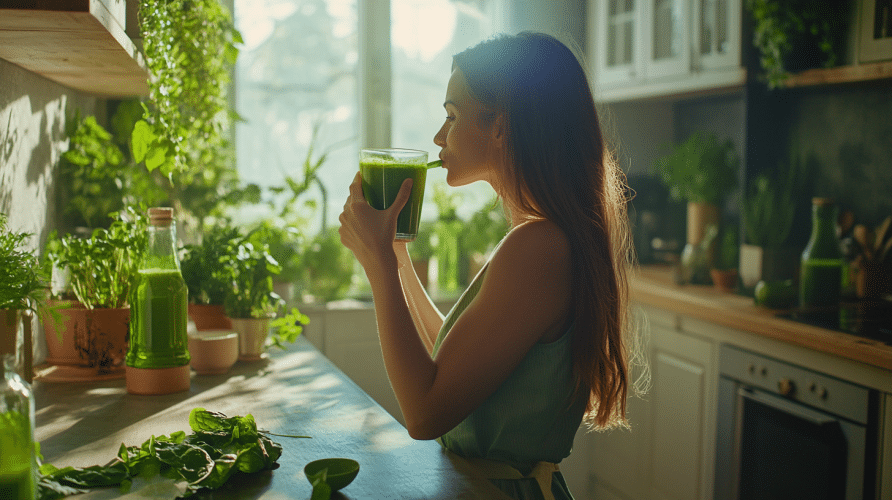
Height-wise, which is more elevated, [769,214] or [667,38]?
[667,38]

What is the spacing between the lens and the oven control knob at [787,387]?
6.45 feet

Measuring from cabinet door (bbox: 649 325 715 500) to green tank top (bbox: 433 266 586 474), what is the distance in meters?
1.47

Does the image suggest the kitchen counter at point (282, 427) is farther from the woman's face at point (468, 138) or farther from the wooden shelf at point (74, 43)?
the wooden shelf at point (74, 43)

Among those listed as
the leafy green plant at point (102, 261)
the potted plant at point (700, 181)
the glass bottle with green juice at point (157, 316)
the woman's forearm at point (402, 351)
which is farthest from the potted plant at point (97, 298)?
the potted plant at point (700, 181)

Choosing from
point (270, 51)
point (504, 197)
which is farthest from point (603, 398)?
point (270, 51)

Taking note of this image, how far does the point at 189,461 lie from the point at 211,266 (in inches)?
32.6

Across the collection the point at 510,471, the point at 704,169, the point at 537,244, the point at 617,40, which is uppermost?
the point at 617,40

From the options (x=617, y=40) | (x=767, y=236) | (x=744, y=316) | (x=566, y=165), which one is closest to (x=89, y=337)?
(x=566, y=165)

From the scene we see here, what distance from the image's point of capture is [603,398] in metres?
1.13

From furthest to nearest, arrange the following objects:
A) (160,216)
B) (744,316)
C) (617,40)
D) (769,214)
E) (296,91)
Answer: (617,40), (296,91), (769,214), (744,316), (160,216)

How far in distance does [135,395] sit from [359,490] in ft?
2.02

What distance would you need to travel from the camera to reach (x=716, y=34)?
259 cm

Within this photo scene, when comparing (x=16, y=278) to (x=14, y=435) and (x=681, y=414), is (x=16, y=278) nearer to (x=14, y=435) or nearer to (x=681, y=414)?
(x=14, y=435)

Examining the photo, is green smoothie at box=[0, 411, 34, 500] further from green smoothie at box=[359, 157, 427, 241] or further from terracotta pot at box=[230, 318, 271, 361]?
terracotta pot at box=[230, 318, 271, 361]
